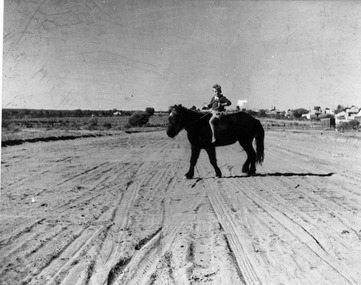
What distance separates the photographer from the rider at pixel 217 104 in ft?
23.2

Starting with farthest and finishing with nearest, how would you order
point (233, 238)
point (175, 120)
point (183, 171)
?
point (183, 171)
point (175, 120)
point (233, 238)

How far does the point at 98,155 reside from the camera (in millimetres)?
10352

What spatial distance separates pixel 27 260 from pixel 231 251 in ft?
7.94

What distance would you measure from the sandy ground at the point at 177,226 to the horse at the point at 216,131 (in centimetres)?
42

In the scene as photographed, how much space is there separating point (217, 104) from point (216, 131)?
0.75m

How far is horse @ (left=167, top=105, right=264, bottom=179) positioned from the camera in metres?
7.54

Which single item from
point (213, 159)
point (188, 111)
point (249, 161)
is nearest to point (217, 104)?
point (188, 111)

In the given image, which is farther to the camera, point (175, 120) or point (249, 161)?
point (249, 161)

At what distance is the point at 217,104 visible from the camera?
7.44 meters

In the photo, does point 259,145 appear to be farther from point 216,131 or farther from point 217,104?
point 217,104

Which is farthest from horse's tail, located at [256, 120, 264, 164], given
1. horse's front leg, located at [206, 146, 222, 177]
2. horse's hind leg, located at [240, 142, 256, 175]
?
horse's front leg, located at [206, 146, 222, 177]

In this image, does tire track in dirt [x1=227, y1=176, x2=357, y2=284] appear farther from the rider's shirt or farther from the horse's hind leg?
the rider's shirt

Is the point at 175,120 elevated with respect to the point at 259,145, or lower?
elevated

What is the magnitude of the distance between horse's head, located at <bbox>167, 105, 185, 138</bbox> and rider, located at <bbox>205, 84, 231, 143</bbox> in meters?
0.71
